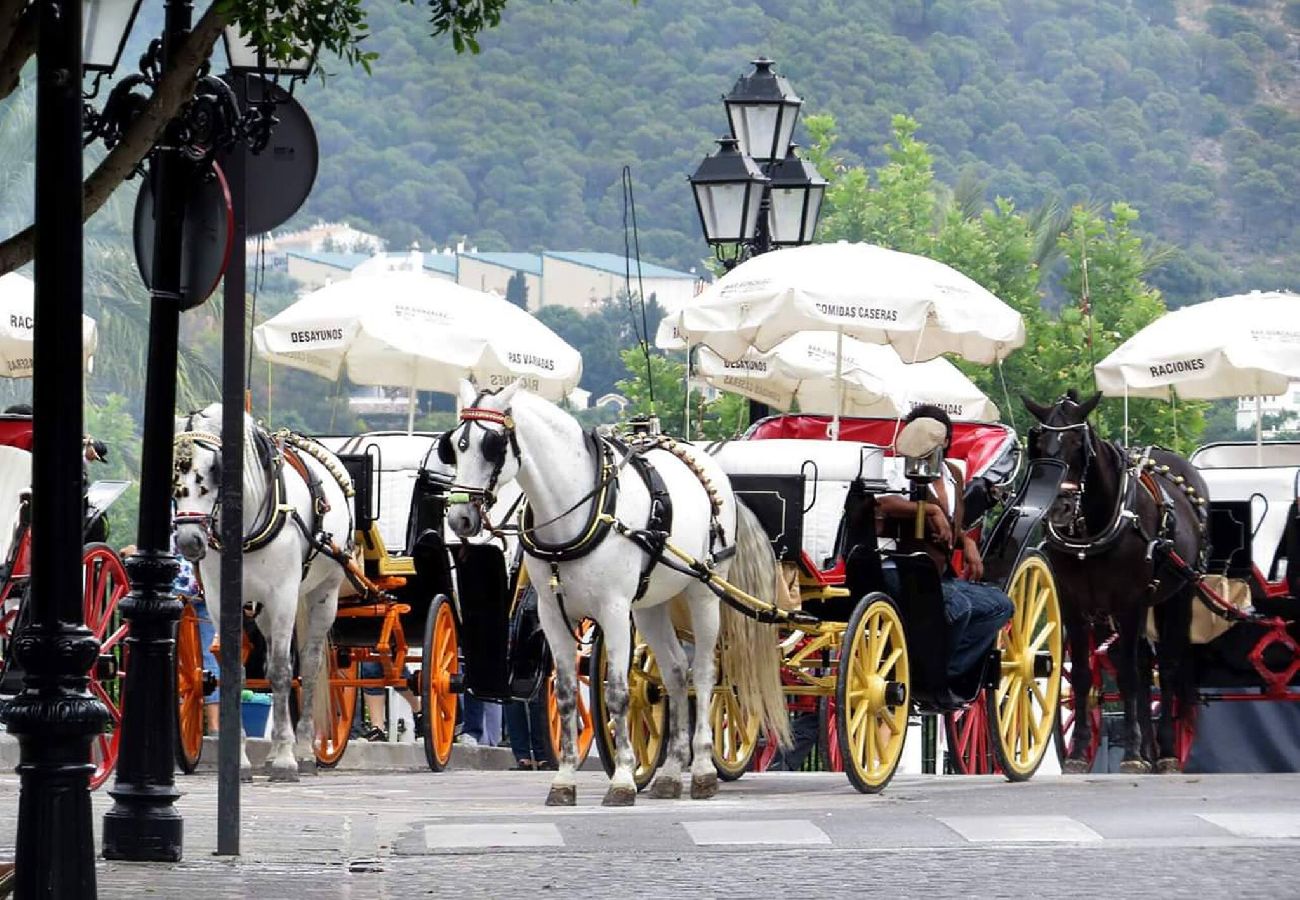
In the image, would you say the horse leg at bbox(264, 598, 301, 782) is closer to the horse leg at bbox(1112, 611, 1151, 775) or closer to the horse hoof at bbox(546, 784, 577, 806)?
the horse hoof at bbox(546, 784, 577, 806)

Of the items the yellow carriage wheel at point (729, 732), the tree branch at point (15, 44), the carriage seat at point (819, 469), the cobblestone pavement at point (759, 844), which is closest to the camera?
the tree branch at point (15, 44)

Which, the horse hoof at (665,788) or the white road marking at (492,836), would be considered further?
the horse hoof at (665,788)

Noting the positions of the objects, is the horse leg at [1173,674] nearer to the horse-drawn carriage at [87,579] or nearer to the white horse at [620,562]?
the white horse at [620,562]

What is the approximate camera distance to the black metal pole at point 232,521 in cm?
955

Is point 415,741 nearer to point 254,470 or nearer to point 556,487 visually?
point 254,470

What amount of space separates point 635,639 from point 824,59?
98.2 meters

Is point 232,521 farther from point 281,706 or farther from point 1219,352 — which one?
point 1219,352

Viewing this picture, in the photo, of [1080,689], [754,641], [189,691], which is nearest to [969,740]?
[1080,689]

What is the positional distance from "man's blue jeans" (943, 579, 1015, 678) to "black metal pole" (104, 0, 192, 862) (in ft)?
16.4

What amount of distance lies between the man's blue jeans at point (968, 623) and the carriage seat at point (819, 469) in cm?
71

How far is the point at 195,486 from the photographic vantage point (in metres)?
13.7

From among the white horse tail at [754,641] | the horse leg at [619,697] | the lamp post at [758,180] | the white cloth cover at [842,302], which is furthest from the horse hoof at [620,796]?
the lamp post at [758,180]

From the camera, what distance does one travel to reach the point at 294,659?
54.9 feet

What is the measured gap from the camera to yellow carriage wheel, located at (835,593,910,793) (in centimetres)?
1297
